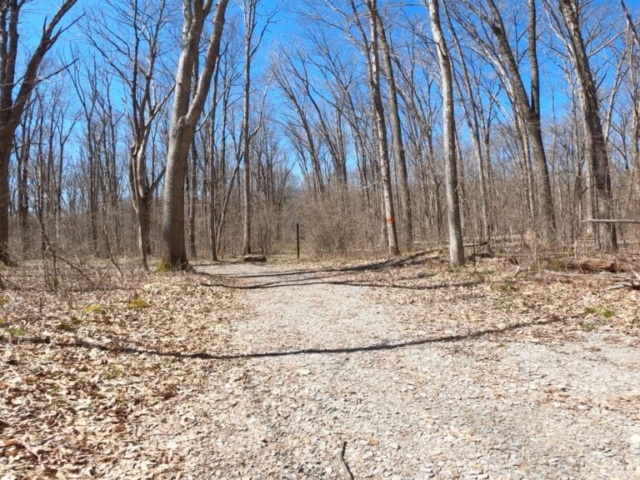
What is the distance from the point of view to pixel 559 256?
866cm

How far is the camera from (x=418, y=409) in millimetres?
3320

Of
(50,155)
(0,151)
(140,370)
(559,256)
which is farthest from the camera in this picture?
(50,155)

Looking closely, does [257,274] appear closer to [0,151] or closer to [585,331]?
[0,151]

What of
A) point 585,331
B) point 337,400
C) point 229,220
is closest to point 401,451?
point 337,400

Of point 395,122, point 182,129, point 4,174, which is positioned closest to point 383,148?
point 395,122

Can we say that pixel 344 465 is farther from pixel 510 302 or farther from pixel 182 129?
pixel 182 129

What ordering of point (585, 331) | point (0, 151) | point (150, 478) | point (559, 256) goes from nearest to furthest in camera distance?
point (150, 478) < point (585, 331) < point (559, 256) < point (0, 151)

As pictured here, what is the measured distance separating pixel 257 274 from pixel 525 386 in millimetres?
9993

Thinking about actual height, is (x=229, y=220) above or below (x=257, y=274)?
above

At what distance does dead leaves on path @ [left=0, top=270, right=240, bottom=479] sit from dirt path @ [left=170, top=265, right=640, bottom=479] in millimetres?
407

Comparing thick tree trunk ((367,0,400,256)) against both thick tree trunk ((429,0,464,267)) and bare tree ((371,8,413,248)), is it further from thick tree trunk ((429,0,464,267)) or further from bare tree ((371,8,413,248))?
thick tree trunk ((429,0,464,267))

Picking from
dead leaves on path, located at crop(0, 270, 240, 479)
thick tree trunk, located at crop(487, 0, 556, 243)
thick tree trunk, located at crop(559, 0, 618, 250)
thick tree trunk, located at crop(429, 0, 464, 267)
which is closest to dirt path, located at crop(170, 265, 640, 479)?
dead leaves on path, located at crop(0, 270, 240, 479)

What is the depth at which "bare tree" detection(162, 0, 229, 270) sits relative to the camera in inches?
427

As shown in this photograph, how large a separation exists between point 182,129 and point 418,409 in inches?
382
